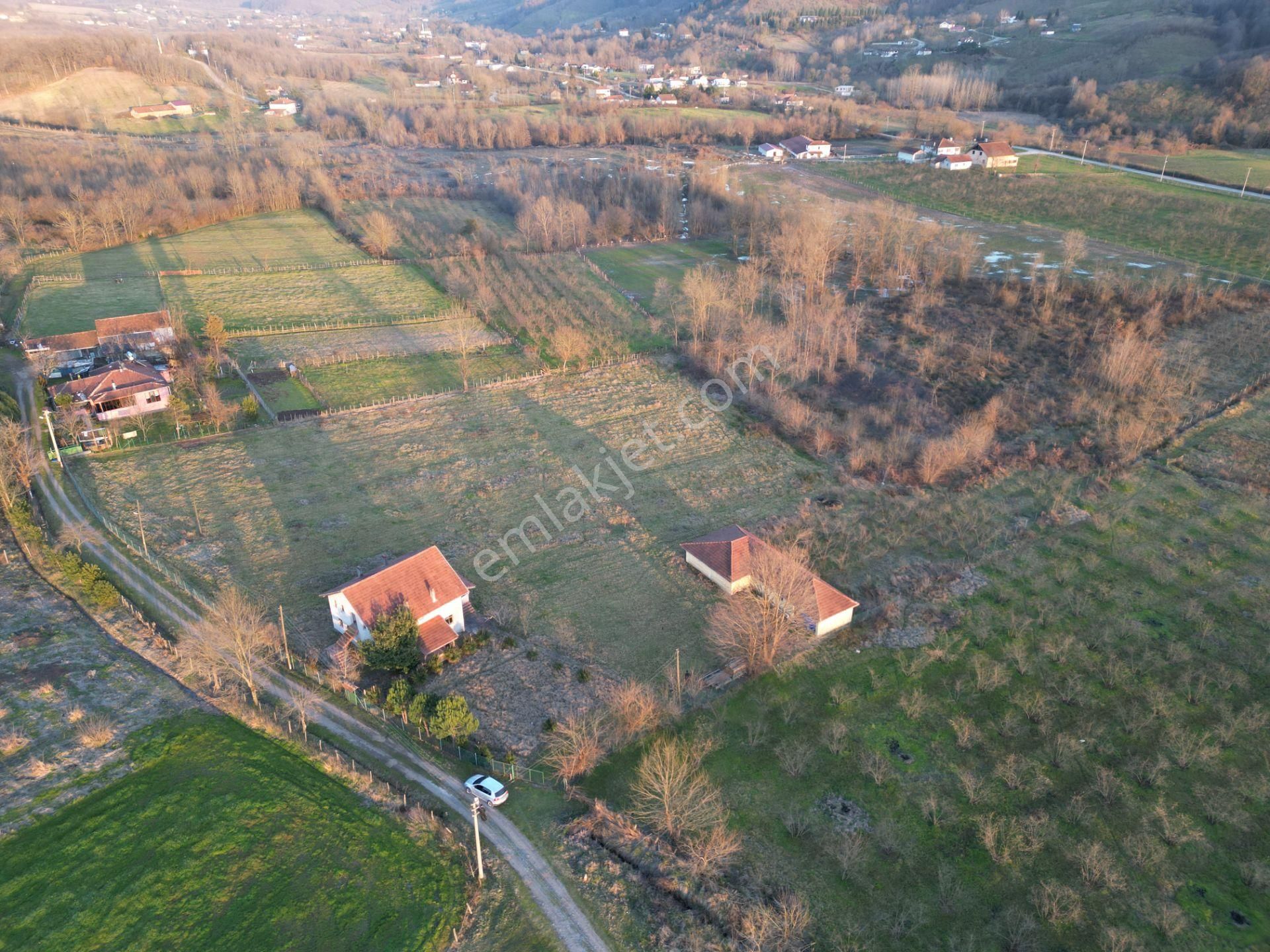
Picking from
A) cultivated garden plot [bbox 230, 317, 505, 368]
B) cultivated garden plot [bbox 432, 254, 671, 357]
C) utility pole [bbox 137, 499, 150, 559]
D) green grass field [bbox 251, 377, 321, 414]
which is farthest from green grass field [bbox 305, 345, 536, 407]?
utility pole [bbox 137, 499, 150, 559]

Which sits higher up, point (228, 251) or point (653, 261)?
point (228, 251)

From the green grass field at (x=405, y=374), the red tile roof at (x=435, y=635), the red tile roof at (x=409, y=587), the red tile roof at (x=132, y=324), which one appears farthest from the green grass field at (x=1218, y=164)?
the red tile roof at (x=132, y=324)

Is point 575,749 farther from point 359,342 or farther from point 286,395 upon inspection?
point 359,342

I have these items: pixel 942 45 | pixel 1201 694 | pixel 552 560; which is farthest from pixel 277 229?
pixel 942 45

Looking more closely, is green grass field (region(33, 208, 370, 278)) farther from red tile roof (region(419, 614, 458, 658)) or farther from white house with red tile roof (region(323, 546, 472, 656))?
red tile roof (region(419, 614, 458, 658))

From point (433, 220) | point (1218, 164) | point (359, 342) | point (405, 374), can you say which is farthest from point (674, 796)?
point (1218, 164)

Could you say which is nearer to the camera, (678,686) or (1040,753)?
(1040,753)

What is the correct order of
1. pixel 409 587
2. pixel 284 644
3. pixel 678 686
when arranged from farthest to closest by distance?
1. pixel 409 587
2. pixel 284 644
3. pixel 678 686
